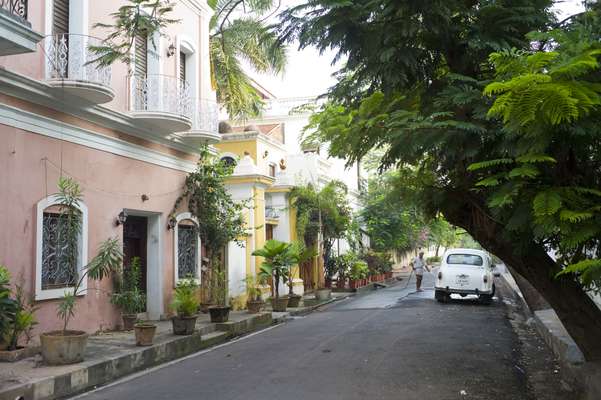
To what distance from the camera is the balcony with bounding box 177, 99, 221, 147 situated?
14961 millimetres

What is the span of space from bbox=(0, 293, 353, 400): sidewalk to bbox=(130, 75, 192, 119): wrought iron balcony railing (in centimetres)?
504

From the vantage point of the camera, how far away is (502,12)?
5887mm

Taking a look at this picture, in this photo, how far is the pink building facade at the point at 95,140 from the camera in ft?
32.7

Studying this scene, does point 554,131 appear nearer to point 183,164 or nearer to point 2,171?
point 2,171

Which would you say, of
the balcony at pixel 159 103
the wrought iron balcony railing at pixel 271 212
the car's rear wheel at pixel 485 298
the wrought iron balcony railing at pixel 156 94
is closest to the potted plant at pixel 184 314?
the balcony at pixel 159 103

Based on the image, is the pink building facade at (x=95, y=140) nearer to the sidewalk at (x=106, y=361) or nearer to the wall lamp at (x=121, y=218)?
the wall lamp at (x=121, y=218)

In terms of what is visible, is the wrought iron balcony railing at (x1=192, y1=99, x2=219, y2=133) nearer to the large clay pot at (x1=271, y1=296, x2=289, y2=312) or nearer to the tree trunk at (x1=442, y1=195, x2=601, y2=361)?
the large clay pot at (x1=271, y1=296, x2=289, y2=312)

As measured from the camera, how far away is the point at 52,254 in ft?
35.2

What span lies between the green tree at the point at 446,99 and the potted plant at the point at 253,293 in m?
9.63

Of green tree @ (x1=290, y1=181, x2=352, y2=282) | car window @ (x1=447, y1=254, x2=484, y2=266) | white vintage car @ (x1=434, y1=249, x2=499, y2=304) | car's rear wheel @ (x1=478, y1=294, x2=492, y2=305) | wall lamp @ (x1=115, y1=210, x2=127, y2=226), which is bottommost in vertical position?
car's rear wheel @ (x1=478, y1=294, x2=492, y2=305)

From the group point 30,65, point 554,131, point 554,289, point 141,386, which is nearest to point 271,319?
point 141,386

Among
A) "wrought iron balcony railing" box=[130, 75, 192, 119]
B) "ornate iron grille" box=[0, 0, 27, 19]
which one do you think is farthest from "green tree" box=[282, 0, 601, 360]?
"wrought iron balcony railing" box=[130, 75, 192, 119]

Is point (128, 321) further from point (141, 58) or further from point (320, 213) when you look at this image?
point (320, 213)

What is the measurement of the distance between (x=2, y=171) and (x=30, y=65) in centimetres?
204
